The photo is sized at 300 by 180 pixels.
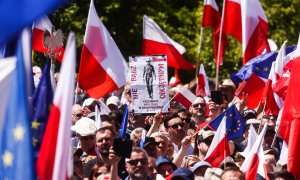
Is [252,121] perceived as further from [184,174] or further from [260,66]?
[184,174]

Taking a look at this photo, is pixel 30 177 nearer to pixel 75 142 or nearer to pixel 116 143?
pixel 116 143

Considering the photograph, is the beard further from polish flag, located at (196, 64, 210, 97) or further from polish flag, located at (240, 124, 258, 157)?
polish flag, located at (196, 64, 210, 97)

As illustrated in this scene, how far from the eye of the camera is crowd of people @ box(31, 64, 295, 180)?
1058cm

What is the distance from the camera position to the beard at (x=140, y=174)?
10188mm

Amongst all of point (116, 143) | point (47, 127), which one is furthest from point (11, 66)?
point (116, 143)

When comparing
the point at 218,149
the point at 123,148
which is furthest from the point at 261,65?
the point at 123,148

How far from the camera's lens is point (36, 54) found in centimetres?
2070

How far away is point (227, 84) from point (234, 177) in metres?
7.13

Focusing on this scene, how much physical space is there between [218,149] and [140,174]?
2.62 metres

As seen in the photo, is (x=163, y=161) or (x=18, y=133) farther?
(x=163, y=161)

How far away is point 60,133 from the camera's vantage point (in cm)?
886

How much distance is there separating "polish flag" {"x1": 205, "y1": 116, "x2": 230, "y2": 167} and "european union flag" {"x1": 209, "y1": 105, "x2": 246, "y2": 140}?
1.08 metres

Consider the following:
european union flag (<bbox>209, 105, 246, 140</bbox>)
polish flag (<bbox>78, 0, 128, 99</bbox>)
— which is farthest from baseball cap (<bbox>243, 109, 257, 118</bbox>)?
polish flag (<bbox>78, 0, 128, 99</bbox>)

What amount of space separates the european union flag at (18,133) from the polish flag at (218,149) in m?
4.07
